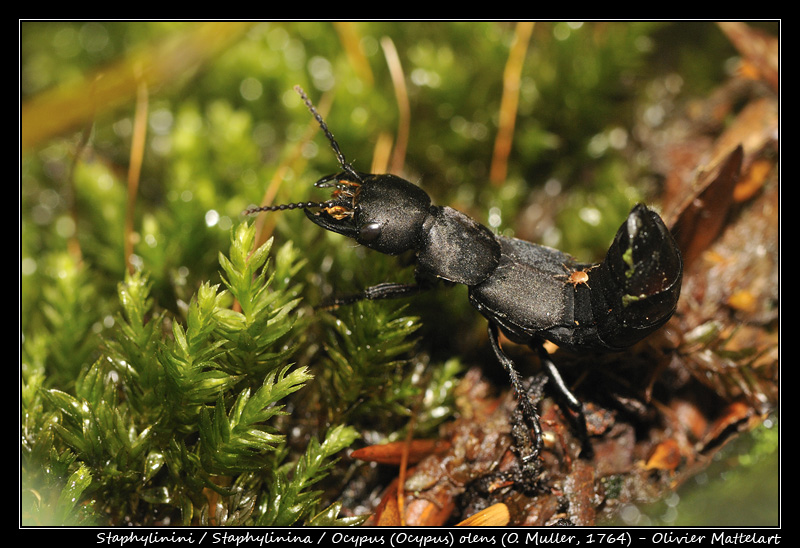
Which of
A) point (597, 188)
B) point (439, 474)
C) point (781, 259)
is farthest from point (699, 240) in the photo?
point (439, 474)

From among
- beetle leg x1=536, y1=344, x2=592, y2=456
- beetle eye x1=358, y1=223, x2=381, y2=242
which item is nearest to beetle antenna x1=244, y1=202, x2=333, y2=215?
beetle eye x1=358, y1=223, x2=381, y2=242

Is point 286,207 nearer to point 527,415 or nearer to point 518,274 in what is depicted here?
point 518,274

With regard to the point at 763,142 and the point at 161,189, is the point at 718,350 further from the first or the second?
the point at 161,189

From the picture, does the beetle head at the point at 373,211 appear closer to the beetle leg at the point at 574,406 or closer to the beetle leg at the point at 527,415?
the beetle leg at the point at 527,415

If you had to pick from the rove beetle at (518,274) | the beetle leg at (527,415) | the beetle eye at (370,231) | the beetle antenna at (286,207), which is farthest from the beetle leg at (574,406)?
the beetle antenna at (286,207)

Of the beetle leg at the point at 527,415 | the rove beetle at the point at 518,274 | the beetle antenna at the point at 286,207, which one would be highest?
the beetle antenna at the point at 286,207

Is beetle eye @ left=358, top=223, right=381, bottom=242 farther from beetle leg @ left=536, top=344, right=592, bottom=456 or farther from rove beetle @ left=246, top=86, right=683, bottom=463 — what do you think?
beetle leg @ left=536, top=344, right=592, bottom=456

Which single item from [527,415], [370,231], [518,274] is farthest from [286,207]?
[527,415]
